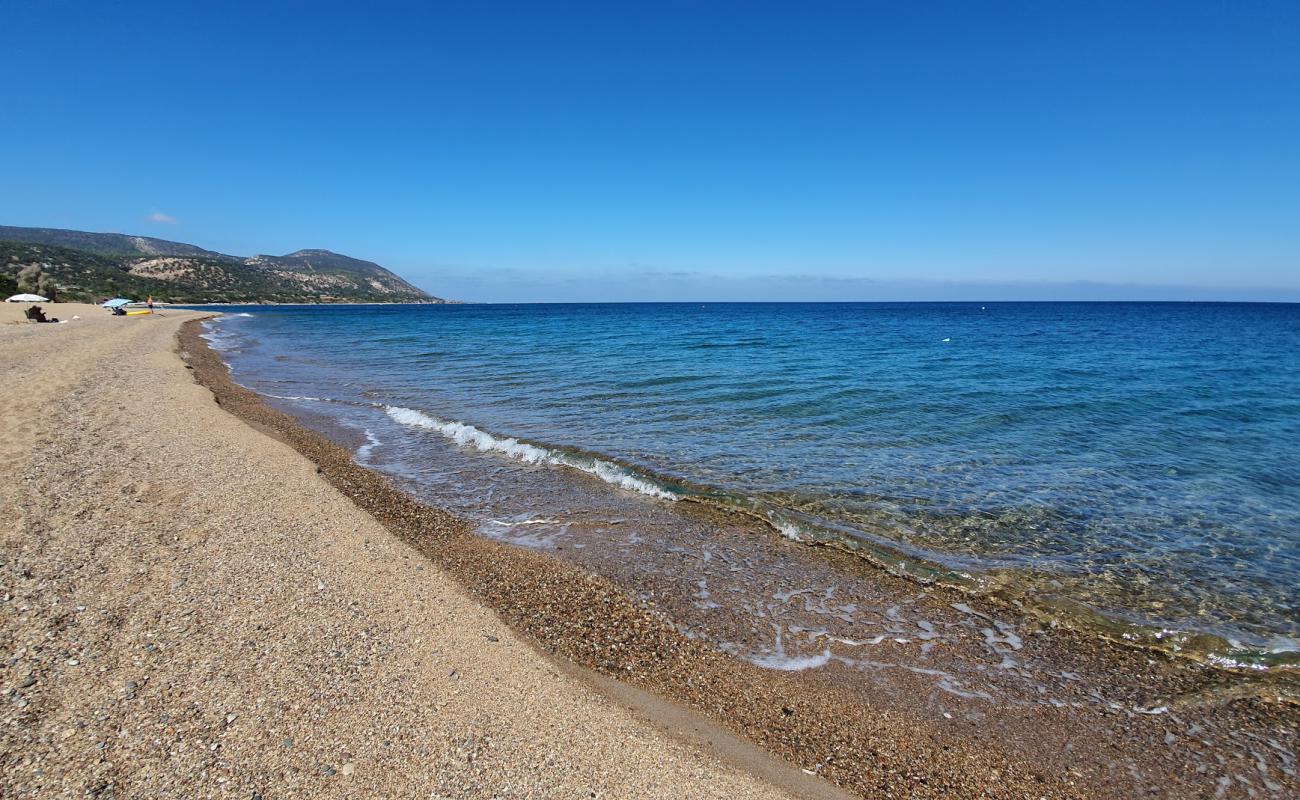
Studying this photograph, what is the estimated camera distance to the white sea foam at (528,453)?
9.78 meters

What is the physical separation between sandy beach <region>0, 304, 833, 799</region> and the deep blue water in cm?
464

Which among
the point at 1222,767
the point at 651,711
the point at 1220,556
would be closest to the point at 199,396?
the point at 651,711

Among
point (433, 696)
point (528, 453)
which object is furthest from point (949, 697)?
point (528, 453)

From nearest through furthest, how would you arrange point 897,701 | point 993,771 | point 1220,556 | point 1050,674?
point 993,771, point 897,701, point 1050,674, point 1220,556

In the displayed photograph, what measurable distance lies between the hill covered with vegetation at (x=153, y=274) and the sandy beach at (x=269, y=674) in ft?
241

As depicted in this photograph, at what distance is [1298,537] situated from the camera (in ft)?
25.4

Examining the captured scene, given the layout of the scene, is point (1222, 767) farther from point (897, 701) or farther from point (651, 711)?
point (651, 711)

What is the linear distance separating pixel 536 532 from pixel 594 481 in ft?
7.50

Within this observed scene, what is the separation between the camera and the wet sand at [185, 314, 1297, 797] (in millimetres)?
3941

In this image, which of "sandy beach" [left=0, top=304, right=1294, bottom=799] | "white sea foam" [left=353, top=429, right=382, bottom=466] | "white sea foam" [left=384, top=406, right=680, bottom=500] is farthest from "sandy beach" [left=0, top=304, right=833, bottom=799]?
"white sea foam" [left=384, top=406, right=680, bottom=500]

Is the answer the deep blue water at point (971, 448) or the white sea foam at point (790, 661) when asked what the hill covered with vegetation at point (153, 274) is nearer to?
the deep blue water at point (971, 448)

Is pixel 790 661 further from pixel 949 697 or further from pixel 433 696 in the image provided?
pixel 433 696

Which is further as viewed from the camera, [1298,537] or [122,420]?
[122,420]

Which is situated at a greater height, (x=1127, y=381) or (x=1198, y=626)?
(x=1127, y=381)
